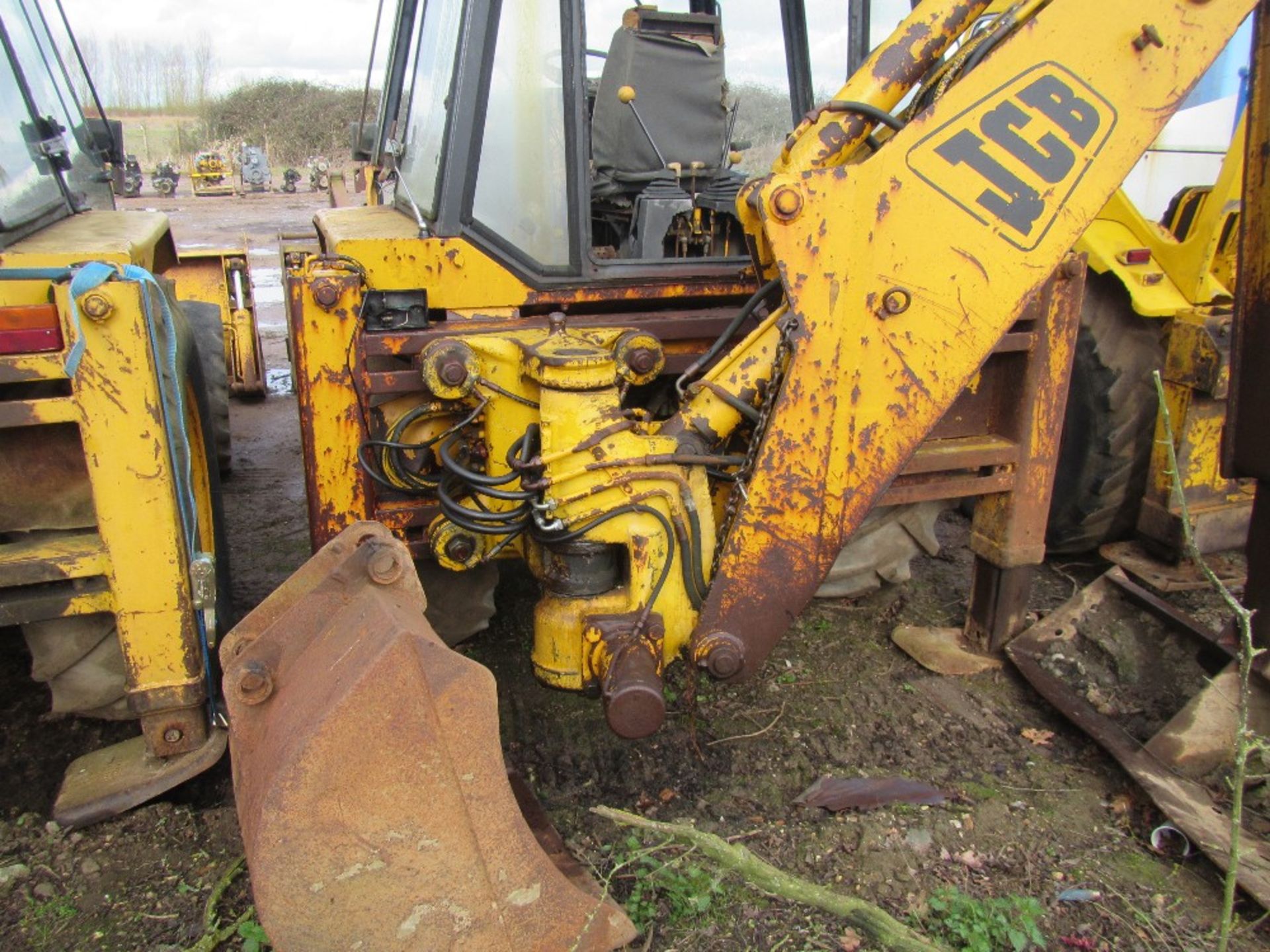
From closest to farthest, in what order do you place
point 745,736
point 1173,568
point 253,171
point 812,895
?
1. point 812,895
2. point 745,736
3. point 1173,568
4. point 253,171

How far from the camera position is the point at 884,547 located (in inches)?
131

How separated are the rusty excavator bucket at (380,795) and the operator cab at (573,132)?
1.21 metres

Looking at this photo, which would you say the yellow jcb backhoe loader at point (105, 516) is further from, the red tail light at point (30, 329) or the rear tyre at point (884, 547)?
the rear tyre at point (884, 547)

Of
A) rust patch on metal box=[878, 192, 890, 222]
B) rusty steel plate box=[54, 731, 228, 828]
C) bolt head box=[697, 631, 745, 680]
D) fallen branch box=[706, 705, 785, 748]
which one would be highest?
rust patch on metal box=[878, 192, 890, 222]

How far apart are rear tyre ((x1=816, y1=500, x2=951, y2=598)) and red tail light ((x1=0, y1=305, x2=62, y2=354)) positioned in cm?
229

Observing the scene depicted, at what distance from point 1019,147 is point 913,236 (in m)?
0.32

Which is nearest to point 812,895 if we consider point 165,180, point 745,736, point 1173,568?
point 745,736

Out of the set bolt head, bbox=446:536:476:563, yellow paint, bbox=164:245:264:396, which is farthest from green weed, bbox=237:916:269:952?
yellow paint, bbox=164:245:264:396

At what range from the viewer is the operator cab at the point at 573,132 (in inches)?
103

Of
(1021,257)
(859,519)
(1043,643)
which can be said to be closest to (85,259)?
(859,519)

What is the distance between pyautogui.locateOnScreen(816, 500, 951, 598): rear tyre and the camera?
3270 millimetres

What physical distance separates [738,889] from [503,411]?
1.26 metres

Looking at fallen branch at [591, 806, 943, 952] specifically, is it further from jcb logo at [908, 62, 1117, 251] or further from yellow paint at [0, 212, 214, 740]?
jcb logo at [908, 62, 1117, 251]

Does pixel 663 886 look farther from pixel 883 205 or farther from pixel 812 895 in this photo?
pixel 883 205
